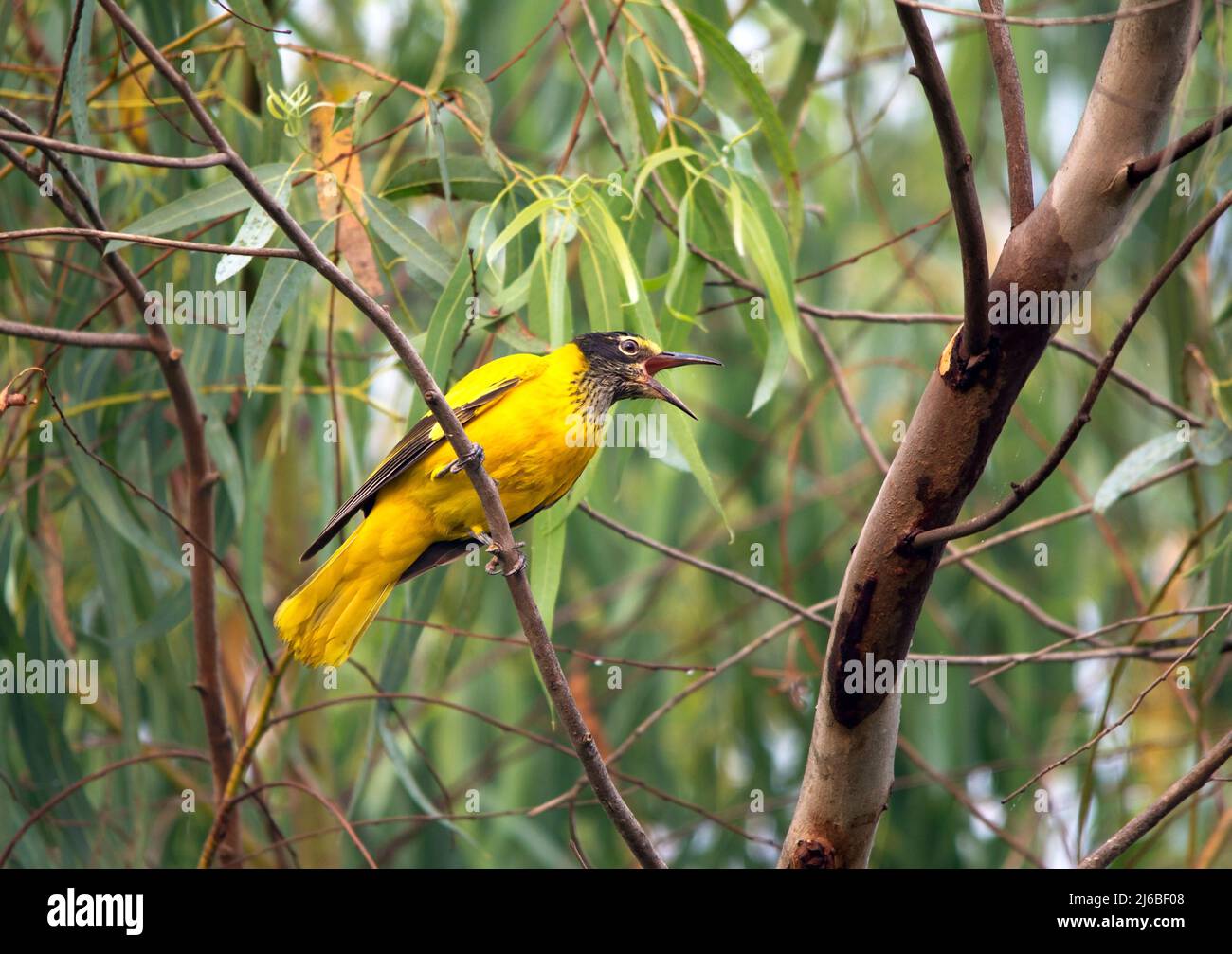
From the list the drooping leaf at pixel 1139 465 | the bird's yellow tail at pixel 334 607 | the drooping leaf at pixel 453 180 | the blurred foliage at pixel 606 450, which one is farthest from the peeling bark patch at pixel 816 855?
the drooping leaf at pixel 453 180

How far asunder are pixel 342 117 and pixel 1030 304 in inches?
92.0

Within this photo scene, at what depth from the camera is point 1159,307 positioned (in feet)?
13.9

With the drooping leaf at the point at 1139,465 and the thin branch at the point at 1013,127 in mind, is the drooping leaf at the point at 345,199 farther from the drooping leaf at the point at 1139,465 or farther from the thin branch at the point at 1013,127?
the drooping leaf at the point at 1139,465

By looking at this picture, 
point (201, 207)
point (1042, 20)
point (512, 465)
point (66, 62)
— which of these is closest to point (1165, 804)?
point (1042, 20)

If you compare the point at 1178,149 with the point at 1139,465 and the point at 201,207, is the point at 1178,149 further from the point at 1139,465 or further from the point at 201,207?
the point at 201,207

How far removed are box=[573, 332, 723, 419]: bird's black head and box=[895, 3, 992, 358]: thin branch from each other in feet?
5.12

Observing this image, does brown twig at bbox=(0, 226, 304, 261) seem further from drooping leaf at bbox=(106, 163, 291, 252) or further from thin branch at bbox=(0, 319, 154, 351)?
drooping leaf at bbox=(106, 163, 291, 252)

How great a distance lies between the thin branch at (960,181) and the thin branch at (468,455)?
104cm

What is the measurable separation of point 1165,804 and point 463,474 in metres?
2.20

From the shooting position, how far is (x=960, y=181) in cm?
229

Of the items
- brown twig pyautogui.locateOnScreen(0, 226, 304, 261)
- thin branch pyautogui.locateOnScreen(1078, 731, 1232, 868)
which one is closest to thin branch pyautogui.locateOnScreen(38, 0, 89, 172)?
brown twig pyautogui.locateOnScreen(0, 226, 304, 261)

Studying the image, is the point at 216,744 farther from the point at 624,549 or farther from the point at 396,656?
the point at 624,549

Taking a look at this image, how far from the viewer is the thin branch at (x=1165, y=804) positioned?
247 cm
